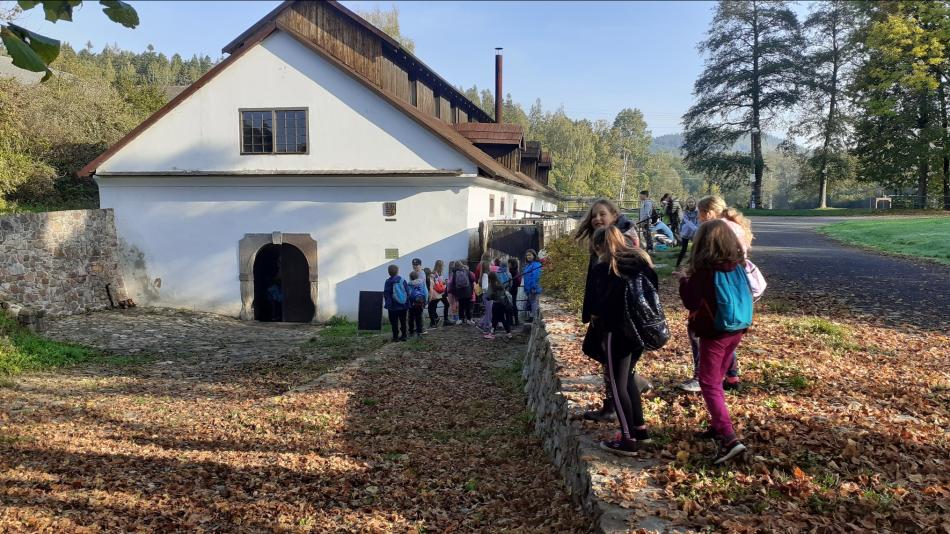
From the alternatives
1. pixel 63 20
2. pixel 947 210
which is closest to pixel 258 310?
pixel 63 20

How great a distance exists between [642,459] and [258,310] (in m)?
18.4

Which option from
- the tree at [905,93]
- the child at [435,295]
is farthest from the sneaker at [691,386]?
the tree at [905,93]

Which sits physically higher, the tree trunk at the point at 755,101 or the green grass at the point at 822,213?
the tree trunk at the point at 755,101

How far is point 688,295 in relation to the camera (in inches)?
180

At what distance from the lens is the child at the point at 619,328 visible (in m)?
4.74

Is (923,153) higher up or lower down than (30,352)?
higher up

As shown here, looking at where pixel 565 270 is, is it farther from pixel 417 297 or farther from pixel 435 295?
pixel 435 295

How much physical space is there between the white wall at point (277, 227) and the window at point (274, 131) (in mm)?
1159

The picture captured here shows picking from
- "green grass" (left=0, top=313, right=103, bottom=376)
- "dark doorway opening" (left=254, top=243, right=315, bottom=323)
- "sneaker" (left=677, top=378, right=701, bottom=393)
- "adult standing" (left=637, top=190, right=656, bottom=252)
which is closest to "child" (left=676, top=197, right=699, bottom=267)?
"adult standing" (left=637, top=190, right=656, bottom=252)

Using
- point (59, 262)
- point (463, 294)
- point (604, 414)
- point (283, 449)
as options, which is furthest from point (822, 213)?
point (283, 449)

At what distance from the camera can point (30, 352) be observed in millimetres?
11977

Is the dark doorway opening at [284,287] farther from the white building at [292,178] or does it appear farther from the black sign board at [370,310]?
the black sign board at [370,310]

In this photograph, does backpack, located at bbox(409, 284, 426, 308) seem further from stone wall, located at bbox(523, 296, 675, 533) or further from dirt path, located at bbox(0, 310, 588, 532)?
stone wall, located at bbox(523, 296, 675, 533)

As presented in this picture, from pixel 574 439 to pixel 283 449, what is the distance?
3613 millimetres
